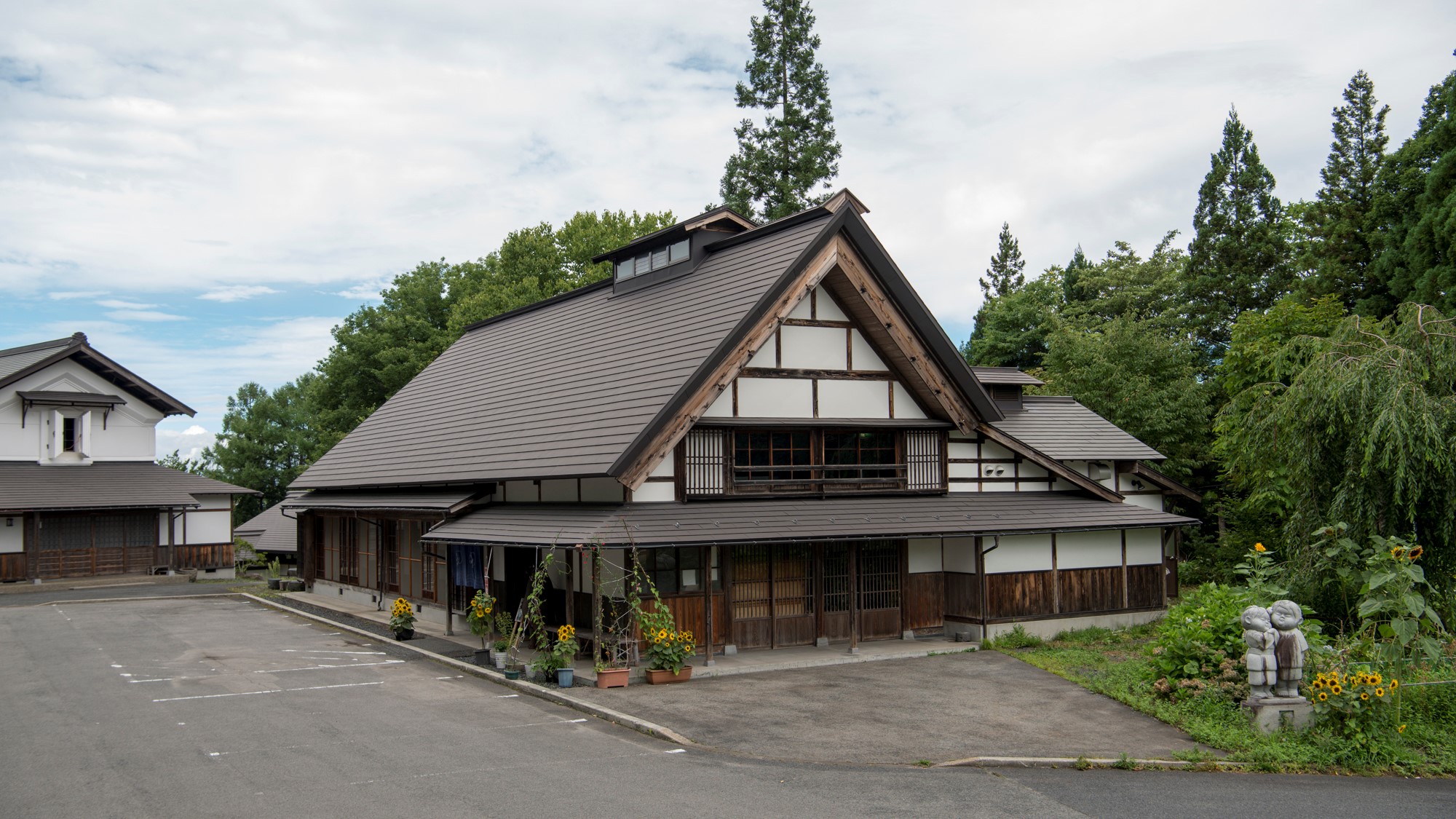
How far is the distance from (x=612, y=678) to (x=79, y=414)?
2784cm

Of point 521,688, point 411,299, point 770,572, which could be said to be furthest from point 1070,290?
point 521,688

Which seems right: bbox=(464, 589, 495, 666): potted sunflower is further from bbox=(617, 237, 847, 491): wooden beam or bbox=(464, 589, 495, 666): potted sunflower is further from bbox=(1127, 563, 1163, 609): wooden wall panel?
bbox=(1127, 563, 1163, 609): wooden wall panel

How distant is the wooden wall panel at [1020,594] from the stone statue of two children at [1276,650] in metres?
7.03

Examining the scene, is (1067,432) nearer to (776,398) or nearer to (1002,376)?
(1002,376)

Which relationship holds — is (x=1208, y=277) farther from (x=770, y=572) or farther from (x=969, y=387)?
(x=770, y=572)

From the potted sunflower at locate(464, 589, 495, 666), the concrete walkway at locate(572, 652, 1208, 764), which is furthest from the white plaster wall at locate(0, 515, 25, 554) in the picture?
the concrete walkway at locate(572, 652, 1208, 764)

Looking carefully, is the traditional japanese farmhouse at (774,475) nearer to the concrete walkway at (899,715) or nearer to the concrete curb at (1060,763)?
the concrete walkway at (899,715)

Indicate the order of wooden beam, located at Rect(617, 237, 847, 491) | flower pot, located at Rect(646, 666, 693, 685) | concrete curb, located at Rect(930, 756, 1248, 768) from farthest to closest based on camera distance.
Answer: wooden beam, located at Rect(617, 237, 847, 491) < flower pot, located at Rect(646, 666, 693, 685) < concrete curb, located at Rect(930, 756, 1248, 768)

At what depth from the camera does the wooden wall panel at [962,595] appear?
18.1 metres

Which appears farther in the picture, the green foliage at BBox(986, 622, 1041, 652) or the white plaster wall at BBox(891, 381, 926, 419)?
the white plaster wall at BBox(891, 381, 926, 419)

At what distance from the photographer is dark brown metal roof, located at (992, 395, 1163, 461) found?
22078mm

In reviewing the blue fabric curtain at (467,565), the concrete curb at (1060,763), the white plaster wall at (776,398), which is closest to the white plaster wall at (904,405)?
the white plaster wall at (776,398)

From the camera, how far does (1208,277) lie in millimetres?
39812

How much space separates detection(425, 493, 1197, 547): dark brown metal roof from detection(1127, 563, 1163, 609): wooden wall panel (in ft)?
3.47
